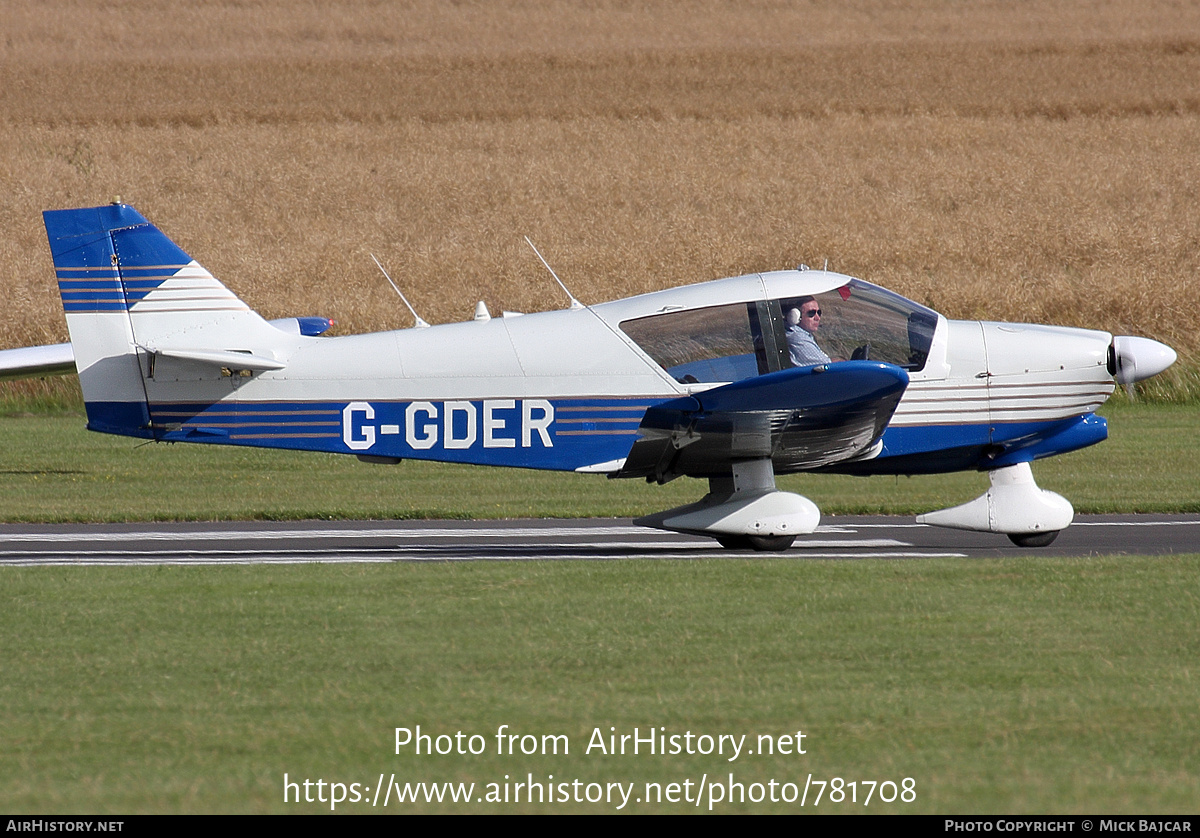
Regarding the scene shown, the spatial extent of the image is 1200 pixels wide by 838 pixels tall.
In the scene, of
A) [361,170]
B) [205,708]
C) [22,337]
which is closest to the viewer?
[205,708]

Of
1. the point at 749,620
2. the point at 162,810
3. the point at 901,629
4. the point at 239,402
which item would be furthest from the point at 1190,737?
the point at 239,402

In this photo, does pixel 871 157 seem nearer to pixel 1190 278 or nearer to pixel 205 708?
pixel 1190 278

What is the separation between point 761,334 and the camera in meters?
10.5

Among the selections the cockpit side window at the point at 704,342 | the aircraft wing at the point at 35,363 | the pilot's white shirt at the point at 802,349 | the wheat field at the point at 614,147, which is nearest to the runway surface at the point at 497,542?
the cockpit side window at the point at 704,342

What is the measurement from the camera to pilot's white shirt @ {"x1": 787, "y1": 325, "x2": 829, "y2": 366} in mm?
10469

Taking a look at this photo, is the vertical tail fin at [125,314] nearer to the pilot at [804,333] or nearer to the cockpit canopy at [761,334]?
the cockpit canopy at [761,334]

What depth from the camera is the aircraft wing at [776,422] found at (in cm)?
984

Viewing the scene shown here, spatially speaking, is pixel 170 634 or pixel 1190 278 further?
pixel 1190 278

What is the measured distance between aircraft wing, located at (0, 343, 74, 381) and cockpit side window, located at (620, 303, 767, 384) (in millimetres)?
8840

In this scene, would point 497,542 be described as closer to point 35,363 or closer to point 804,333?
point 804,333

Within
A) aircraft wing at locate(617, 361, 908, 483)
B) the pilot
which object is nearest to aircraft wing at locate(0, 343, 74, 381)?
aircraft wing at locate(617, 361, 908, 483)

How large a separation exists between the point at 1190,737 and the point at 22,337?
23.5 meters

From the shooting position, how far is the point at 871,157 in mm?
39469

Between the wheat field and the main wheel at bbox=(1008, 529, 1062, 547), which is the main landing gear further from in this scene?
the wheat field
